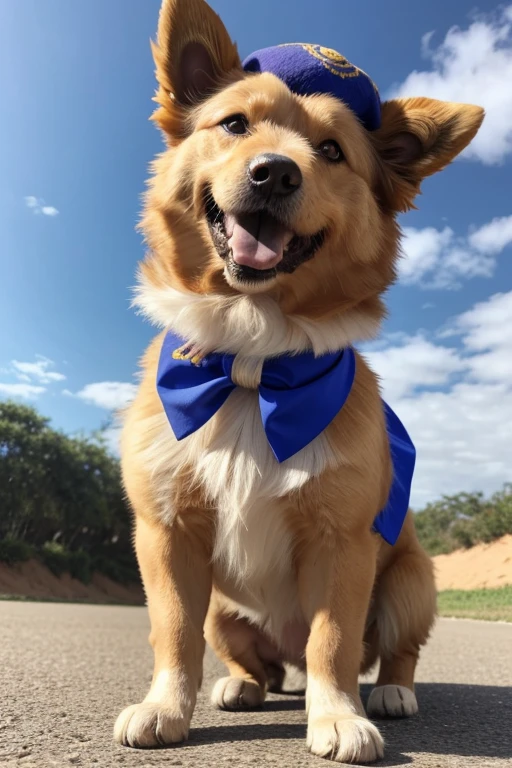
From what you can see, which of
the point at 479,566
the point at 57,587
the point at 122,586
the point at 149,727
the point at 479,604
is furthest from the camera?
the point at 122,586

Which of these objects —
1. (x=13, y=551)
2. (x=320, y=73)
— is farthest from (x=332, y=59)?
(x=13, y=551)

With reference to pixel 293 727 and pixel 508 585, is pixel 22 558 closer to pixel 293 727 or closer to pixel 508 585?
pixel 508 585

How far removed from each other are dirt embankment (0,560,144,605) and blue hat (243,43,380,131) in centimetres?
2557

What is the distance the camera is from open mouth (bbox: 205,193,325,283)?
2.67 m

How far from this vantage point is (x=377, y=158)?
3.27 metres

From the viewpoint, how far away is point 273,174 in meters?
2.54

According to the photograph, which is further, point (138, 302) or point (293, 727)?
point (138, 302)

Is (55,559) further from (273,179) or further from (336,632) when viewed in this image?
(273,179)

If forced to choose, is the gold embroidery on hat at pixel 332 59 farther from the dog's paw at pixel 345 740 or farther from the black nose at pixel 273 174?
the dog's paw at pixel 345 740

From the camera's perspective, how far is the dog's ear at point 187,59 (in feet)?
9.85

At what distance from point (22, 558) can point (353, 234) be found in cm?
2851

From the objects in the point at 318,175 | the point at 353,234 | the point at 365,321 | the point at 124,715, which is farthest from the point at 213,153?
the point at 124,715

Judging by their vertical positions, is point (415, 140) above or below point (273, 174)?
above

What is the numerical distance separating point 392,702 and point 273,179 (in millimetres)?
2477
